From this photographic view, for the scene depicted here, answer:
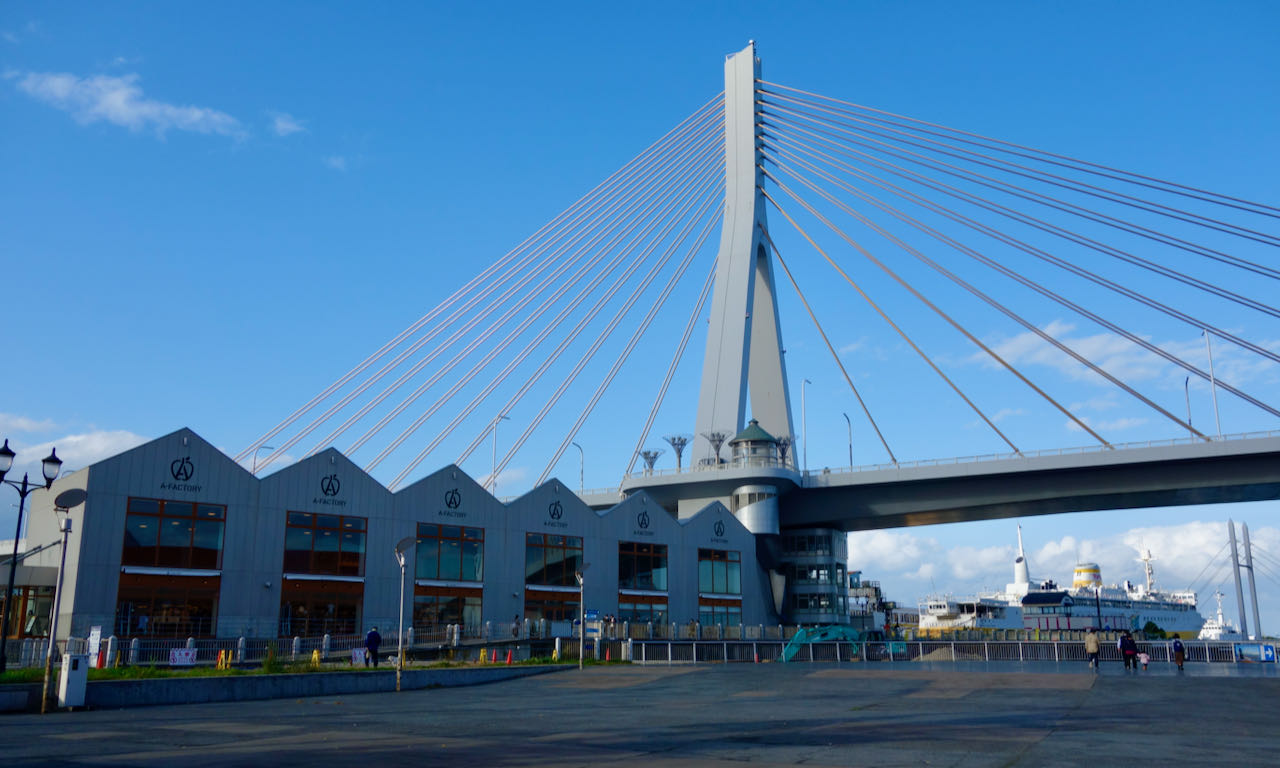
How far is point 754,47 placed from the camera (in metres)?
62.8

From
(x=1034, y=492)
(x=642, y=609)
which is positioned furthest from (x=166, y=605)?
(x=1034, y=492)

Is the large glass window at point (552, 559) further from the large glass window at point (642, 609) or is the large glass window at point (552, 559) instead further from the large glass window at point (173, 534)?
the large glass window at point (173, 534)

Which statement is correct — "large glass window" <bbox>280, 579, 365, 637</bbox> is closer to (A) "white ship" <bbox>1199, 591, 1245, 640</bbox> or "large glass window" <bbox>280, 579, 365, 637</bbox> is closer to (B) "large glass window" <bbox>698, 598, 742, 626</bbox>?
(B) "large glass window" <bbox>698, 598, 742, 626</bbox>

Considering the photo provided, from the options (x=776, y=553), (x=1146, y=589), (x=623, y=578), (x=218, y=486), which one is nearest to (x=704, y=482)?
(x=776, y=553)

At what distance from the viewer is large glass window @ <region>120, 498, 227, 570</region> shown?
129 ft

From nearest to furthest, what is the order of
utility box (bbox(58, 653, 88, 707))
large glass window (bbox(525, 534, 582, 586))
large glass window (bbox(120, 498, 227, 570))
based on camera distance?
1. utility box (bbox(58, 653, 88, 707))
2. large glass window (bbox(120, 498, 227, 570))
3. large glass window (bbox(525, 534, 582, 586))

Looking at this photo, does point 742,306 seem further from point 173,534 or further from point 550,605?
point 173,534

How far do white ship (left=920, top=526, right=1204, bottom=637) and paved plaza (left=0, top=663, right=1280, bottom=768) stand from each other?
78.7 m

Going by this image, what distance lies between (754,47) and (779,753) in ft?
185

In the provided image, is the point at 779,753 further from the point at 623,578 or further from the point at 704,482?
the point at 704,482

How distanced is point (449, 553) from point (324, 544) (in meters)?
6.64

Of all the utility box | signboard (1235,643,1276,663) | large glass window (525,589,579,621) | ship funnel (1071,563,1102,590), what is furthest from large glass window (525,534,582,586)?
ship funnel (1071,563,1102,590)

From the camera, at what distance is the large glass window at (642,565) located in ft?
187

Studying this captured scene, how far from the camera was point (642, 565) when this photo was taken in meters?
58.1
